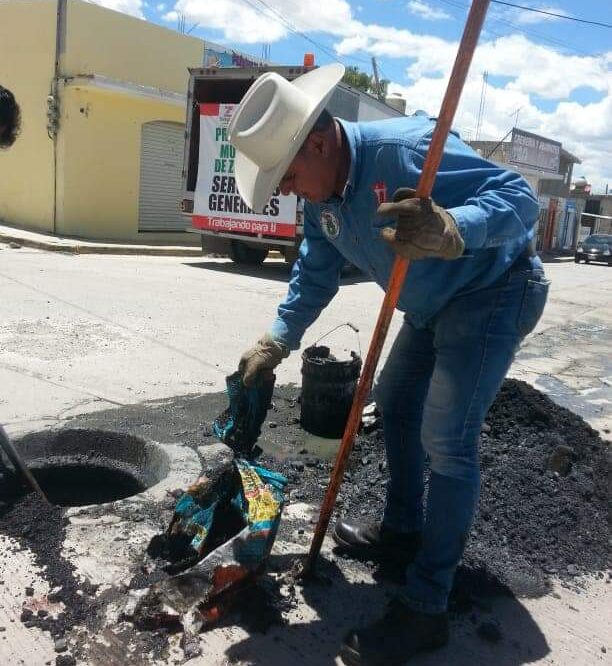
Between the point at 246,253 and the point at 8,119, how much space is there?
35.4 ft

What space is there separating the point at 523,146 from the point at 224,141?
24.5 meters

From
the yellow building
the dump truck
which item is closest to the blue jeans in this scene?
the dump truck

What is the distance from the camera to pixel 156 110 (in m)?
16.4

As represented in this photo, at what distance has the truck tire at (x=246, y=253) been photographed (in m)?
13.4

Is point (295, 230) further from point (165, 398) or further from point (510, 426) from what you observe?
point (510, 426)

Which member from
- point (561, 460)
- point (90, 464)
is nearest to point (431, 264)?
point (561, 460)

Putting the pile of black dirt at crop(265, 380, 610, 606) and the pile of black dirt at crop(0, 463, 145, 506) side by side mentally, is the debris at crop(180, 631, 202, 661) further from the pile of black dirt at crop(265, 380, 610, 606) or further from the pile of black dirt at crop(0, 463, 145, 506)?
the pile of black dirt at crop(0, 463, 145, 506)

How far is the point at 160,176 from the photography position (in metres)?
17.2

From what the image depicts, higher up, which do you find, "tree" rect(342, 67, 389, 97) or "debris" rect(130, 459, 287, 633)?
"tree" rect(342, 67, 389, 97)

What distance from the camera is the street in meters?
2.44

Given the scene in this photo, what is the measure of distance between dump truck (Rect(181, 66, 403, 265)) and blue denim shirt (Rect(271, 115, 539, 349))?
29.9 feet

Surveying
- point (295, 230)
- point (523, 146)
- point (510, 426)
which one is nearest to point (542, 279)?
point (510, 426)

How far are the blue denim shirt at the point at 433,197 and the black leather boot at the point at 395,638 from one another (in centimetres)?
104

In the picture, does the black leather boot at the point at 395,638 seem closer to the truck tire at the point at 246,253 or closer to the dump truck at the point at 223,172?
the dump truck at the point at 223,172
